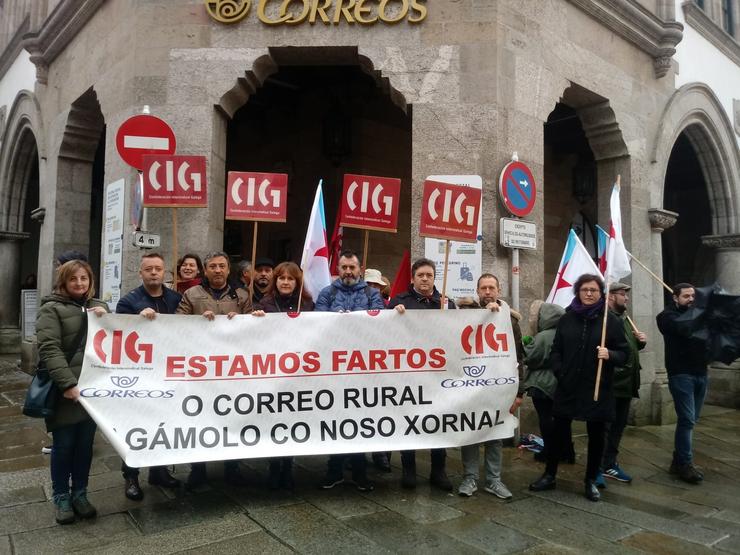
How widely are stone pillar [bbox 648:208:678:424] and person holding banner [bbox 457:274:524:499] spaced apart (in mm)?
4239

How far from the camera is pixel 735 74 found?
422 inches

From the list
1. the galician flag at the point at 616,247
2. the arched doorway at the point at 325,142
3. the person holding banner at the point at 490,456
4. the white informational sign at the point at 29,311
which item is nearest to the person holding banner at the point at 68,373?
the person holding banner at the point at 490,456

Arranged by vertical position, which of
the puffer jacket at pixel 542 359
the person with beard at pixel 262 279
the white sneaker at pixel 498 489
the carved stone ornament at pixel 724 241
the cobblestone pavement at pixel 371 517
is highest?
the carved stone ornament at pixel 724 241

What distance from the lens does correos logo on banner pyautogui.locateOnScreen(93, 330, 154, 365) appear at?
3.77 m

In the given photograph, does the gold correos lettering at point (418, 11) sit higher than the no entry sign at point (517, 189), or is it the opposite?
the gold correos lettering at point (418, 11)

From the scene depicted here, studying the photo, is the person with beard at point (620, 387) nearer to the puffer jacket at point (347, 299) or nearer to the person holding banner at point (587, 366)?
the person holding banner at point (587, 366)

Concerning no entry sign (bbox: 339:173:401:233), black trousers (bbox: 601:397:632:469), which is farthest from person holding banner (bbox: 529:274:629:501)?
no entry sign (bbox: 339:173:401:233)

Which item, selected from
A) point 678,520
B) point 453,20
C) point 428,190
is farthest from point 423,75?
point 678,520

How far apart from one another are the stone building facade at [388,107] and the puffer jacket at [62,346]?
9.10 ft

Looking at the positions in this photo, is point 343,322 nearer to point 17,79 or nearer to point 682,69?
point 682,69

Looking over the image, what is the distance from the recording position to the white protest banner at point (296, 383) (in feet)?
12.4

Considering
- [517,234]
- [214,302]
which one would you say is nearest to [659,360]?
[517,234]

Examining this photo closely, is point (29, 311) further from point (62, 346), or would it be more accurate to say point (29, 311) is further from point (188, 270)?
point (62, 346)

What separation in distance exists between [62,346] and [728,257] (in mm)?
11275
